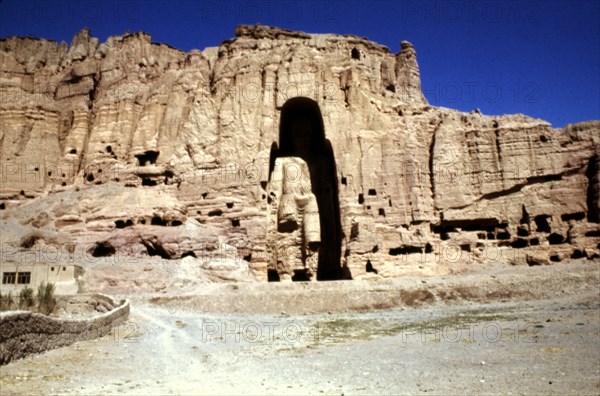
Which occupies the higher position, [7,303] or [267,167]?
[267,167]

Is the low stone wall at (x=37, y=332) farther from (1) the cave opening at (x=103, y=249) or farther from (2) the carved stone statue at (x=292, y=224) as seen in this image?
(2) the carved stone statue at (x=292, y=224)

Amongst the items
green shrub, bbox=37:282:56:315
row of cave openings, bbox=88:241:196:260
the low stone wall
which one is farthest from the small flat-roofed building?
the low stone wall

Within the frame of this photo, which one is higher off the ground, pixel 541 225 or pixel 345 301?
pixel 541 225

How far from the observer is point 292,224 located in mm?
42250

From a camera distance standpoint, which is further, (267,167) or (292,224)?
(267,167)

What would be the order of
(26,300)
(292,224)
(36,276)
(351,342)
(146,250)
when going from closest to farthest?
(351,342) < (26,300) < (36,276) < (146,250) < (292,224)

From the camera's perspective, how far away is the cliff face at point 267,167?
39750 millimetres

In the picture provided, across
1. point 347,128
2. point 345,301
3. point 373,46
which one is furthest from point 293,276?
point 373,46

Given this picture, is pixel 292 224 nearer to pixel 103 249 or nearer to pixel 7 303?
pixel 103 249

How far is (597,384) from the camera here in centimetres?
964

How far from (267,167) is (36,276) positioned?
21714 mm

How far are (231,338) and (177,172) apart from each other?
1155 inches

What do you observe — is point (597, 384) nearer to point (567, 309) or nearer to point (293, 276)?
point (567, 309)

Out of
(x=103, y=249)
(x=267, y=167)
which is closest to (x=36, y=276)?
(x=103, y=249)
